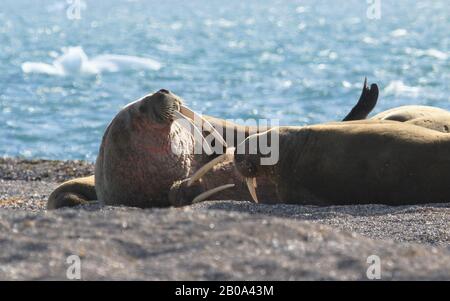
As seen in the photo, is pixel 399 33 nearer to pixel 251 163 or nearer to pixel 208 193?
pixel 251 163

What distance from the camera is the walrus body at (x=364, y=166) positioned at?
7207 mm

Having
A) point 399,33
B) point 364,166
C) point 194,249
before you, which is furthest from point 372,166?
point 399,33

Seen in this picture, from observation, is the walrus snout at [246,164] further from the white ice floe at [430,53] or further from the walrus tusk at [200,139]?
the white ice floe at [430,53]

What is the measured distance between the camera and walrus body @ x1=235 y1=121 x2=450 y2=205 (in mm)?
7207

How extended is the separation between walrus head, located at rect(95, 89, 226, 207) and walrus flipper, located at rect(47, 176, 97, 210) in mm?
271

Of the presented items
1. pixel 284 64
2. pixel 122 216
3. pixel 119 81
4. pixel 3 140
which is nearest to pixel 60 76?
pixel 119 81

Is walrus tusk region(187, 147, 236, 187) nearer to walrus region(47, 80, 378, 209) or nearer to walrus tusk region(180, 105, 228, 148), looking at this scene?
walrus region(47, 80, 378, 209)

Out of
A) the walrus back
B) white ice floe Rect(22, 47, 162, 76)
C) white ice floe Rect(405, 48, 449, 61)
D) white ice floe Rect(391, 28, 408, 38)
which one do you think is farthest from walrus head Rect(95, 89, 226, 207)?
white ice floe Rect(391, 28, 408, 38)

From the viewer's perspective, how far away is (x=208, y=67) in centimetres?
5069

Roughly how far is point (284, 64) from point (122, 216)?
164 feet

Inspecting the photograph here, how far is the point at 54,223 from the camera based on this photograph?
464 cm

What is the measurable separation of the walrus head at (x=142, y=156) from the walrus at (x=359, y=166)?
0.56m

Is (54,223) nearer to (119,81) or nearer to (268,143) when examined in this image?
(268,143)

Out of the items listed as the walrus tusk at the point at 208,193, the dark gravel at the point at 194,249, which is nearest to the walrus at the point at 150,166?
the walrus tusk at the point at 208,193
